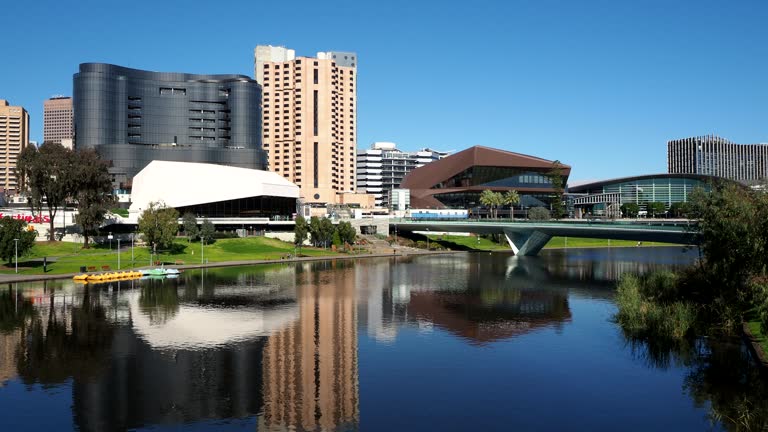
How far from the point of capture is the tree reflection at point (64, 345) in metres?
40.2

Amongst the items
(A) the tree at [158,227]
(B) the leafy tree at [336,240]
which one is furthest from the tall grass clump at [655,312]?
(B) the leafy tree at [336,240]

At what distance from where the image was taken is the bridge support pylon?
455 feet

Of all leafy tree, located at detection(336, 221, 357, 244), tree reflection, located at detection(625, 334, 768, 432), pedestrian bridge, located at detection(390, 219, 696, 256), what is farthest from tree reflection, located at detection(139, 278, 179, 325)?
pedestrian bridge, located at detection(390, 219, 696, 256)

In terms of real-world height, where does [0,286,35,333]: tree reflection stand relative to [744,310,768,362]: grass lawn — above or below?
below

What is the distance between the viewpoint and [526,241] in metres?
140

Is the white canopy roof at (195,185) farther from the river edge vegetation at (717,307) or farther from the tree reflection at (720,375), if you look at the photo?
the tree reflection at (720,375)

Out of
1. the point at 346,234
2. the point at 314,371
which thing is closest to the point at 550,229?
the point at 346,234

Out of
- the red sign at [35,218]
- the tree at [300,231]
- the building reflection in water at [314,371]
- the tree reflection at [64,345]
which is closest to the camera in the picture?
the building reflection in water at [314,371]

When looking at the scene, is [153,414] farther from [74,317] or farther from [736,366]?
[736,366]

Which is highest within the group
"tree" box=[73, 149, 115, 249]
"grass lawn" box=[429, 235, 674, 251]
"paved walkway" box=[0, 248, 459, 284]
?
"tree" box=[73, 149, 115, 249]

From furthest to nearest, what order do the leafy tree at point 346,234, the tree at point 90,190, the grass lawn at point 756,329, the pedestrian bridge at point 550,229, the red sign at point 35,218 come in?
1. the leafy tree at point 346,234
2. the red sign at point 35,218
3. the tree at point 90,190
4. the pedestrian bridge at point 550,229
5. the grass lawn at point 756,329

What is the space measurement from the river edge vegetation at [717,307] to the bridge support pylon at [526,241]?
80.7 meters

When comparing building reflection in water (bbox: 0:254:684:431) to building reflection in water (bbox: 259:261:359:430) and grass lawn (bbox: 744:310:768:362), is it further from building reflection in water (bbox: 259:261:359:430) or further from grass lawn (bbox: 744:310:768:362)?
grass lawn (bbox: 744:310:768:362)

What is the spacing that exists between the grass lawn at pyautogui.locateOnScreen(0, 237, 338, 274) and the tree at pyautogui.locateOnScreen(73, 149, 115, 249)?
16.5 feet
